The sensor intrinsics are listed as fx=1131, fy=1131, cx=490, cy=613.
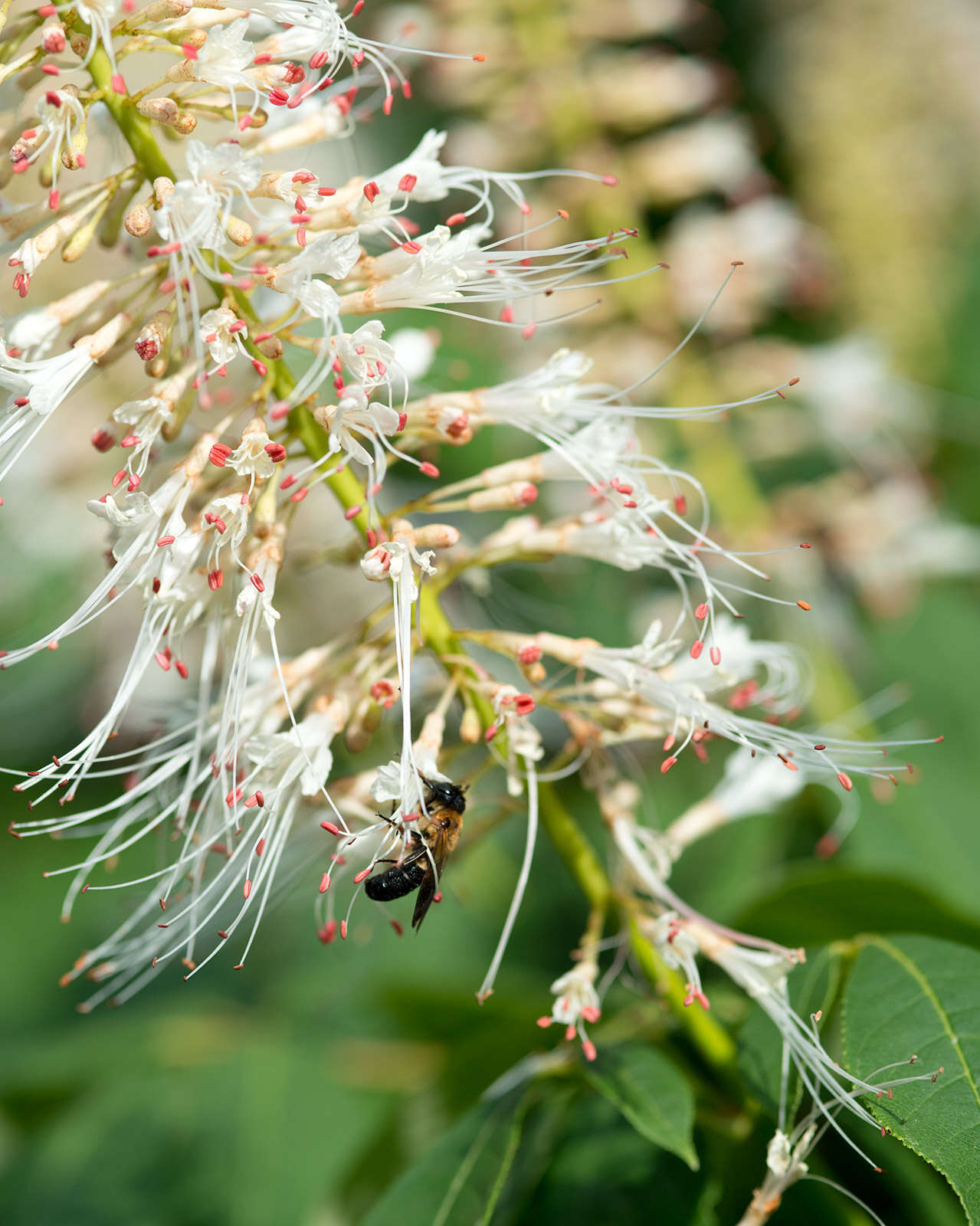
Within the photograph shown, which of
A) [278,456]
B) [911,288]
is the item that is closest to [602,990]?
[278,456]

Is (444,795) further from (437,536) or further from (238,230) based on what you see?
(238,230)

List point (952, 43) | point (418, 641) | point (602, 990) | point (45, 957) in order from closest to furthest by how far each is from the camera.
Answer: point (418, 641) < point (602, 990) < point (45, 957) < point (952, 43)

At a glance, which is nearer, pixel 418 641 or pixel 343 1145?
pixel 418 641

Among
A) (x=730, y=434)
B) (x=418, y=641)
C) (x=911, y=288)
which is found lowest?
(x=911, y=288)

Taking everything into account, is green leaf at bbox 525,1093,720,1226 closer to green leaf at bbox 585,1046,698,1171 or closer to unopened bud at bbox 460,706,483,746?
green leaf at bbox 585,1046,698,1171

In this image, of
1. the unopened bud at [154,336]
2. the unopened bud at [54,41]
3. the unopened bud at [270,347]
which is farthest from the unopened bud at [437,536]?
the unopened bud at [54,41]

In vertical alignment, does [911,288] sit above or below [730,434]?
below

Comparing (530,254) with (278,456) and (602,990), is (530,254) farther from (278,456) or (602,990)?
(602,990)
